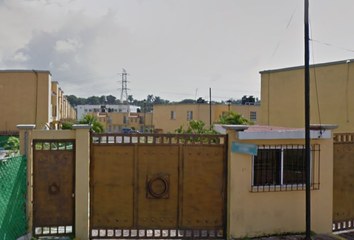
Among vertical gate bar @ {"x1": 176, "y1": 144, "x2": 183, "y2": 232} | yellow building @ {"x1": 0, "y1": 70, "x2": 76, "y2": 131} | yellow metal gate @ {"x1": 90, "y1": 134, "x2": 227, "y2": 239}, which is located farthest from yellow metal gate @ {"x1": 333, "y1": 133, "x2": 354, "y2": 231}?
yellow building @ {"x1": 0, "y1": 70, "x2": 76, "y2": 131}

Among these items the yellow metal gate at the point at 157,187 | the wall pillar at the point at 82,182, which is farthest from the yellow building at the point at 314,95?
the wall pillar at the point at 82,182

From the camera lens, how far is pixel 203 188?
640cm

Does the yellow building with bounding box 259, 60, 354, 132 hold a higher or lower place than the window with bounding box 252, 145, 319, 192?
higher

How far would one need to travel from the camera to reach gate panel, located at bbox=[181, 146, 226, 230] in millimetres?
6371

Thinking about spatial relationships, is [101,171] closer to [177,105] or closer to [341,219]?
[341,219]

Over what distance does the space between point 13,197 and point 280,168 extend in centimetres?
567

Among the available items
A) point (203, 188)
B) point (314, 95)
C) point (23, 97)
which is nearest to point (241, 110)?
point (314, 95)

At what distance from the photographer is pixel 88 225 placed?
6.16 meters

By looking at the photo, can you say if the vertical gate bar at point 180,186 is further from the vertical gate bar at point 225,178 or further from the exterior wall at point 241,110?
the exterior wall at point 241,110

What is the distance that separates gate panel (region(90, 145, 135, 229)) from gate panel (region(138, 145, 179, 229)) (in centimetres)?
24

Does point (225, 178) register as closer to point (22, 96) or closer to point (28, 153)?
point (28, 153)

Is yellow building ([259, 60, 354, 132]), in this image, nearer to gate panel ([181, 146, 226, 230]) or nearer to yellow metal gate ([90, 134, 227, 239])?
gate panel ([181, 146, 226, 230])

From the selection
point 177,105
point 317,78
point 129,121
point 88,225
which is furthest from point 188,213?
point 129,121

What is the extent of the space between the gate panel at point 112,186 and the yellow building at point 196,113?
29471 mm
